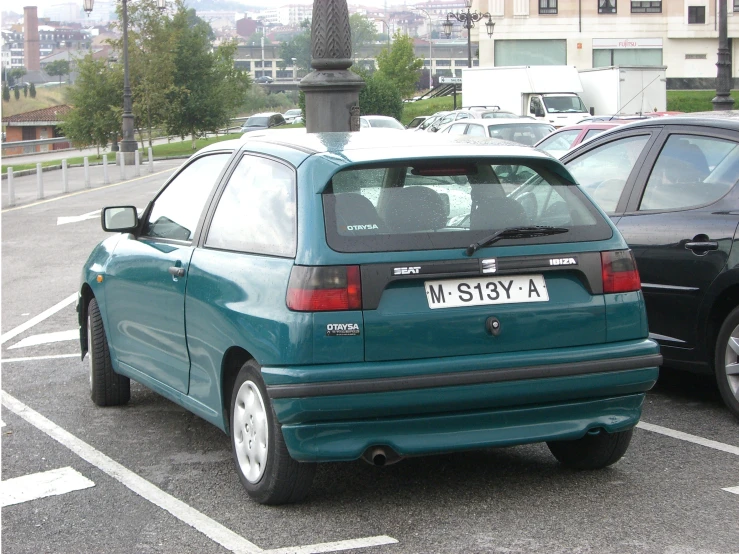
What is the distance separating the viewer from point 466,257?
4746 mm

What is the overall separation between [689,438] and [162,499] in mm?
2704

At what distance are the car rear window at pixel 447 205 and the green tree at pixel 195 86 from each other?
5237 cm

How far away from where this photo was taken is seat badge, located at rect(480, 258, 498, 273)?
475 cm

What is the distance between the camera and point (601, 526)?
4.61 meters

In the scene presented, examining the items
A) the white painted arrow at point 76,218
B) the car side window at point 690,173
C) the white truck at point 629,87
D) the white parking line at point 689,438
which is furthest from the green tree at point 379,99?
the white parking line at point 689,438

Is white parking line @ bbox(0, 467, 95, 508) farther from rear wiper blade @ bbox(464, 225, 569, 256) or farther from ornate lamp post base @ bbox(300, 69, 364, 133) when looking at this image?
ornate lamp post base @ bbox(300, 69, 364, 133)

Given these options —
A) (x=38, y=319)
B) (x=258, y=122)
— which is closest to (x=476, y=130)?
(x=38, y=319)

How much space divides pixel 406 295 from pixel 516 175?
0.84 meters

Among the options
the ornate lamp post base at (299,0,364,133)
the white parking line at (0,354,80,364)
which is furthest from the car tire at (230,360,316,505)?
the ornate lamp post base at (299,0,364,133)

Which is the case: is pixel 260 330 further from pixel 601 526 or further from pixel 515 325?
pixel 601 526

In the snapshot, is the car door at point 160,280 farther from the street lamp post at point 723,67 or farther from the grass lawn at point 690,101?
the grass lawn at point 690,101

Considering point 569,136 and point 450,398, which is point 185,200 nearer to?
point 450,398

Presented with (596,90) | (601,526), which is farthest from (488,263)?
(596,90)

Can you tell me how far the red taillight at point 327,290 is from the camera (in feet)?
15.0
